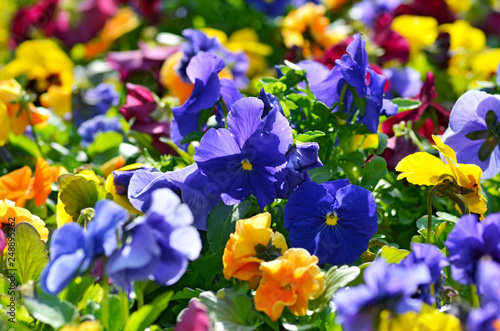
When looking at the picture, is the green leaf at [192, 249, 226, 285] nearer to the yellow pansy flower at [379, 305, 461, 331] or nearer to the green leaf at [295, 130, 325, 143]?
the green leaf at [295, 130, 325, 143]

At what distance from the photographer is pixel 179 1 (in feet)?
8.77

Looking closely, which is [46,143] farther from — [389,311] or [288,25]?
[389,311]

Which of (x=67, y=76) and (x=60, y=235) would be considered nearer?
(x=60, y=235)

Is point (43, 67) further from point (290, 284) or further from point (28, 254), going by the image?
point (290, 284)

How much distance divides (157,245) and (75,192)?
412mm

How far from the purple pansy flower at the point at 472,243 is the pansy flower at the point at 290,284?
19cm

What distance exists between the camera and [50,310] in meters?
0.78

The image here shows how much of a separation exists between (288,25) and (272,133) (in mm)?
1208

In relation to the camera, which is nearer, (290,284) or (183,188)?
(290,284)

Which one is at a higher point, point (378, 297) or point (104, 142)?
point (378, 297)

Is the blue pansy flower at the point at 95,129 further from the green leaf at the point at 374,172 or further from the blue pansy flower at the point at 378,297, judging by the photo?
the blue pansy flower at the point at 378,297

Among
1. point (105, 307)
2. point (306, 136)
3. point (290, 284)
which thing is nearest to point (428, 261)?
point (290, 284)

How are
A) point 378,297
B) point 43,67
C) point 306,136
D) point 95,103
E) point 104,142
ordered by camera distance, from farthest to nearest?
point 43,67 < point 95,103 < point 104,142 < point 306,136 < point 378,297

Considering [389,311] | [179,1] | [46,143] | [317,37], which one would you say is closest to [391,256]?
[389,311]
